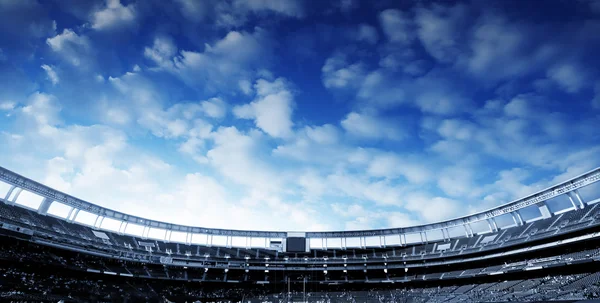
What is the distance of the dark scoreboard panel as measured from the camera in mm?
71875

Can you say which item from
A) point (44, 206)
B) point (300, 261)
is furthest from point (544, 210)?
point (44, 206)

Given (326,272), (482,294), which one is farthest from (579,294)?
(326,272)

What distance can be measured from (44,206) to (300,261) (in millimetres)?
42400

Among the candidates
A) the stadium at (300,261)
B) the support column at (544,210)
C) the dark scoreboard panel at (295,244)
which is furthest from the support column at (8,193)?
the support column at (544,210)

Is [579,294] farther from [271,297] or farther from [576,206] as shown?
[271,297]

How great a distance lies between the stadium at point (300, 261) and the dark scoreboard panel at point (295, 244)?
20cm

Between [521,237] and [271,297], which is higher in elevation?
[521,237]

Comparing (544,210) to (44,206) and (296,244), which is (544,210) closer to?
(296,244)

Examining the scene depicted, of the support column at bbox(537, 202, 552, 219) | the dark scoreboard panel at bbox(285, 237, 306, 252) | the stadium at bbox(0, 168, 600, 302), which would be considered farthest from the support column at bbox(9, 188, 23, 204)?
the support column at bbox(537, 202, 552, 219)

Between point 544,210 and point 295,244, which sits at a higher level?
point 544,210

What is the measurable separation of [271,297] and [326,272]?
43.2 ft

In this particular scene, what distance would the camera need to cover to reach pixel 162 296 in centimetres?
5844

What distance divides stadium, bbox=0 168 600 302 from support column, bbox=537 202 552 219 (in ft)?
0.52

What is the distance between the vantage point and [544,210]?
184 feet
